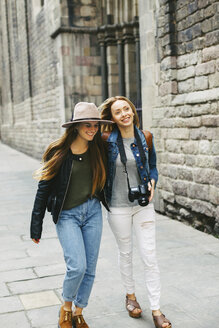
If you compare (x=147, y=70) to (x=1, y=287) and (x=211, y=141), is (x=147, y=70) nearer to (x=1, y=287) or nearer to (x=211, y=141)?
(x=211, y=141)

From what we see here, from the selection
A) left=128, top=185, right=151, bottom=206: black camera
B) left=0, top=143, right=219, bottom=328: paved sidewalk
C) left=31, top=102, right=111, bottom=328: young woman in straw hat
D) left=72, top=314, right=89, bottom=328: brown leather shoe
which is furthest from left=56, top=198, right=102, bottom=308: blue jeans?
left=0, top=143, right=219, bottom=328: paved sidewalk

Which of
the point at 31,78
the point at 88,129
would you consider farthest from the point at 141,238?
the point at 31,78

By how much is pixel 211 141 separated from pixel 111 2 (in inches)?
284

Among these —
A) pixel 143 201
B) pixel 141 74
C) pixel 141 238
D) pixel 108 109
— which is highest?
pixel 141 74

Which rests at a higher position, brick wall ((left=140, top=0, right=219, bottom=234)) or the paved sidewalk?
brick wall ((left=140, top=0, right=219, bottom=234))

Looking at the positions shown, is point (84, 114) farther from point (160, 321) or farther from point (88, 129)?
point (160, 321)

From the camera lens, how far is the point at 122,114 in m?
3.17

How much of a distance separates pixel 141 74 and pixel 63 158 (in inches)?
191

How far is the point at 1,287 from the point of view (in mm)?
4184

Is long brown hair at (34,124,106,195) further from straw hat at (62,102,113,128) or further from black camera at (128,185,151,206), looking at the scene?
black camera at (128,185,151,206)

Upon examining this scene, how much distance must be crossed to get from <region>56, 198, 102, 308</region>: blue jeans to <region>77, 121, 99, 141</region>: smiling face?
428 mm

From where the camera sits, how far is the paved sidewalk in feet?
11.2

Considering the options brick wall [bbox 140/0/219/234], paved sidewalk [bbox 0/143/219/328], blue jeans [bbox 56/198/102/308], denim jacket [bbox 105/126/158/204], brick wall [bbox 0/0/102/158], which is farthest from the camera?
brick wall [bbox 0/0/102/158]

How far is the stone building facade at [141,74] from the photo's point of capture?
19.6 feet
